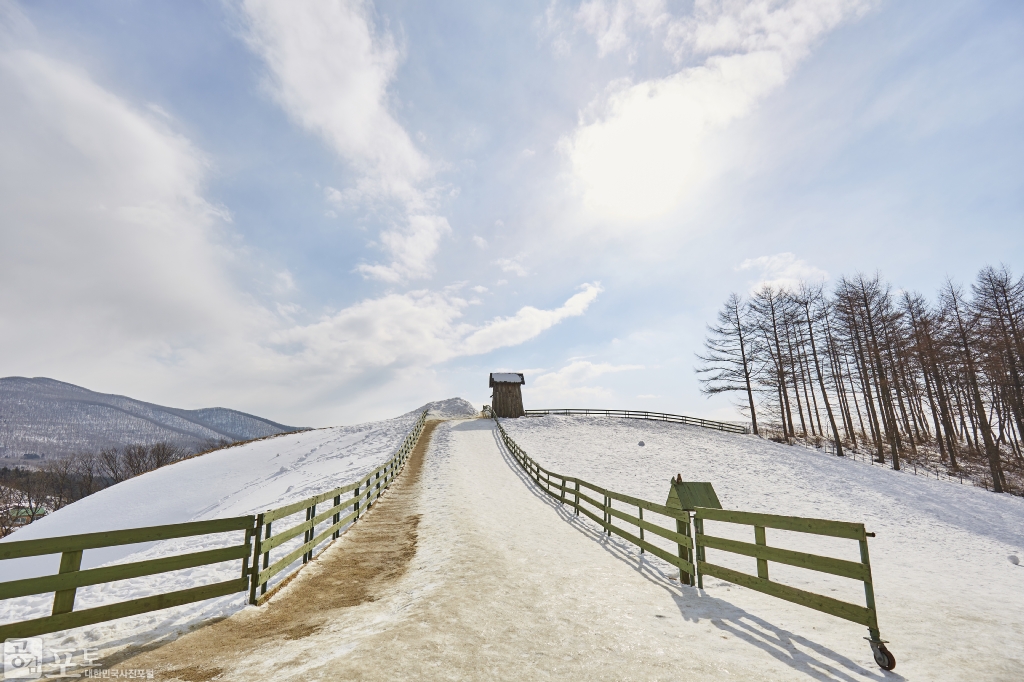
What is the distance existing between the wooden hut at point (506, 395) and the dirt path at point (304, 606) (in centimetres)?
3500

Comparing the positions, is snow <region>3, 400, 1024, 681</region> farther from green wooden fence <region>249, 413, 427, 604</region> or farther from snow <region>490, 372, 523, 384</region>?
snow <region>490, 372, 523, 384</region>

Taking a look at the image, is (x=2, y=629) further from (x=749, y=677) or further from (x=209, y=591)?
(x=749, y=677)

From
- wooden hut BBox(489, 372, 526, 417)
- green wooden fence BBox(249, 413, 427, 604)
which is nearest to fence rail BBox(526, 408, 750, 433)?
wooden hut BBox(489, 372, 526, 417)

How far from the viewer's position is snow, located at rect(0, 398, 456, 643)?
6477 millimetres

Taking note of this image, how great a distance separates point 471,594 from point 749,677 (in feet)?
11.9

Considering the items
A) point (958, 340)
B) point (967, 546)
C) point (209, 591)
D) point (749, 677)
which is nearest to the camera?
point (749, 677)

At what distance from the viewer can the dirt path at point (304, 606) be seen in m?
4.55

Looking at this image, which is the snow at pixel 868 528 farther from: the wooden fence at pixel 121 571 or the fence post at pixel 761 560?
the wooden fence at pixel 121 571

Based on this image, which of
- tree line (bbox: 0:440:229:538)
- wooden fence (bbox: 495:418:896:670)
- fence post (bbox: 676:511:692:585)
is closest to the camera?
wooden fence (bbox: 495:418:896:670)

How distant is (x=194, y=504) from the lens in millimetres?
28000

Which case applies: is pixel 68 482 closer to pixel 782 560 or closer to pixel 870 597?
pixel 782 560

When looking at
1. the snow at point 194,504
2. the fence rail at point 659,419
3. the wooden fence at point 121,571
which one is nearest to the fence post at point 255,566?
the wooden fence at point 121,571

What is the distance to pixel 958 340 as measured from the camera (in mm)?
26125

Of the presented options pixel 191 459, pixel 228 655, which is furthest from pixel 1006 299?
pixel 191 459
